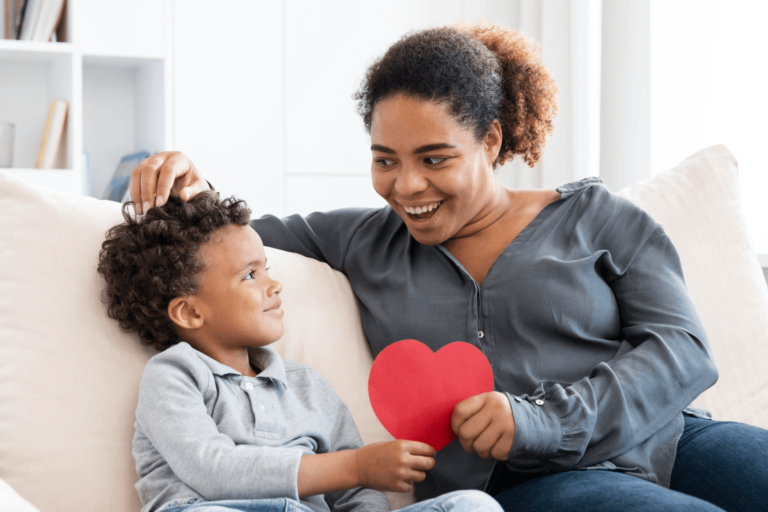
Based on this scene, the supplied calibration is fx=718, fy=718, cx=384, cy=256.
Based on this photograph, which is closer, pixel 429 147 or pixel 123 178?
pixel 429 147

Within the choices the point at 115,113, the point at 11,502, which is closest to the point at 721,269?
the point at 11,502

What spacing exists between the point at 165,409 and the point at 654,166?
201 centimetres

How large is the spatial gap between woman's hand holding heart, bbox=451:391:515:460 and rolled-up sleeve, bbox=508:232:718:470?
0.05 ft

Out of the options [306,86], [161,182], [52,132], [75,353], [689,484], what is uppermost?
[306,86]

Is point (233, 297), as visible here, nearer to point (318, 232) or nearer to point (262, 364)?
point (262, 364)

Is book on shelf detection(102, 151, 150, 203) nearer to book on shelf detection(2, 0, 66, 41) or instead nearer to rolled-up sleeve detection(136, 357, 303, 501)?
book on shelf detection(2, 0, 66, 41)

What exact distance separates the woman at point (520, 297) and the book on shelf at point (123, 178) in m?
1.42

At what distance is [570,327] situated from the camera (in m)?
1.18

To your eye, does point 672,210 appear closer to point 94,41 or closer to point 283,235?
point 283,235

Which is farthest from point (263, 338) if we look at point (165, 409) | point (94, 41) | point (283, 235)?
point (94, 41)

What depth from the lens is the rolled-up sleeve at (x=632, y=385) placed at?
3.38ft

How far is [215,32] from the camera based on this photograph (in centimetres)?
261

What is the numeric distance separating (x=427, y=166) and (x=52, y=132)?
1.71 metres

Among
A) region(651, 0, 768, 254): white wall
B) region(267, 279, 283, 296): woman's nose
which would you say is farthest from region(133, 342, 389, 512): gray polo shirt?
region(651, 0, 768, 254): white wall
